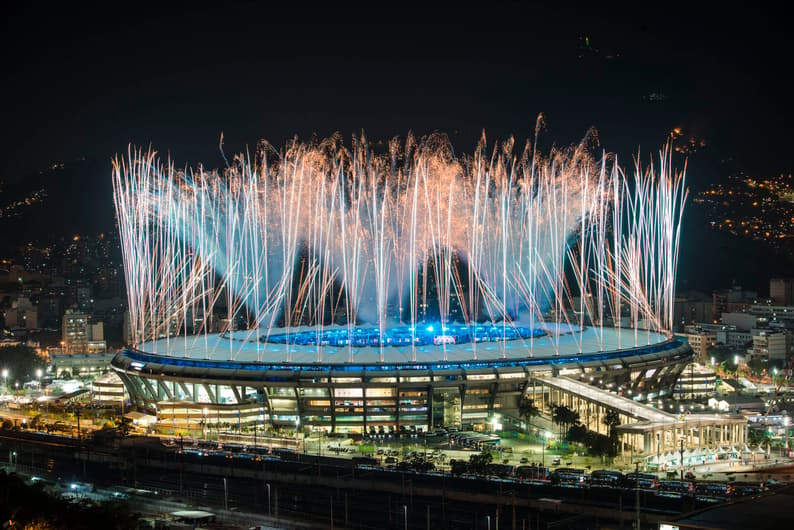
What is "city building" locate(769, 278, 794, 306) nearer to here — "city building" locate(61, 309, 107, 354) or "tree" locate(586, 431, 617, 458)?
"tree" locate(586, 431, 617, 458)

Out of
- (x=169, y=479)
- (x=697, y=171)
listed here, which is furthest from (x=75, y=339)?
(x=697, y=171)

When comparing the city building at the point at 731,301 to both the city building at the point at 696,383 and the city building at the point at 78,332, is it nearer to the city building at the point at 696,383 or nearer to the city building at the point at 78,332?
the city building at the point at 696,383

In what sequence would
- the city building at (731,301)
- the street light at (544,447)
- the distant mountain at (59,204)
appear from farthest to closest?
the distant mountain at (59,204) → the city building at (731,301) → the street light at (544,447)

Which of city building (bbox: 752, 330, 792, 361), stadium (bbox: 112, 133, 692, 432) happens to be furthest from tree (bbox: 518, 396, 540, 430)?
city building (bbox: 752, 330, 792, 361)

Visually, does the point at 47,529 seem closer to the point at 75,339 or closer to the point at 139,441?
the point at 139,441

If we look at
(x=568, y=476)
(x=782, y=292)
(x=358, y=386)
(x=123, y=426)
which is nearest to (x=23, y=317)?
(x=123, y=426)

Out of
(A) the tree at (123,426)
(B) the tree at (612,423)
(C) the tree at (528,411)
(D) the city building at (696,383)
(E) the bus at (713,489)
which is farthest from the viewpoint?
(D) the city building at (696,383)

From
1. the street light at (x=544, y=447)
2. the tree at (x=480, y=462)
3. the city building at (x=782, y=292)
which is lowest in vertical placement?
the street light at (x=544, y=447)

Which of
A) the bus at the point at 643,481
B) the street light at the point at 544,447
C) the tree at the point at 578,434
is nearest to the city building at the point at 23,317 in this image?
the street light at the point at 544,447

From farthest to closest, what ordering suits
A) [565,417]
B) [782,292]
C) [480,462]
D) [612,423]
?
[782,292]
[565,417]
[612,423]
[480,462]

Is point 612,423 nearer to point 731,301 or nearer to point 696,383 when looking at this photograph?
point 696,383
